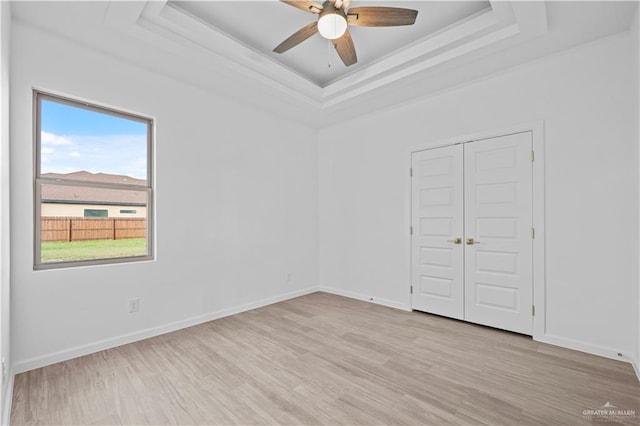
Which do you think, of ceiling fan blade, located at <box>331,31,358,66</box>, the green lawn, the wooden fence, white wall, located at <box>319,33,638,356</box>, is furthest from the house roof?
white wall, located at <box>319,33,638,356</box>

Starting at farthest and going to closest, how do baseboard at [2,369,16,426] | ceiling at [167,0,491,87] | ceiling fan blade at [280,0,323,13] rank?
ceiling at [167,0,491,87]
ceiling fan blade at [280,0,323,13]
baseboard at [2,369,16,426]

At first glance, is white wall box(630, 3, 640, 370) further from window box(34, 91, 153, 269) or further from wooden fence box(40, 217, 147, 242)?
wooden fence box(40, 217, 147, 242)

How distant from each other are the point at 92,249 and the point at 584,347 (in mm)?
4760

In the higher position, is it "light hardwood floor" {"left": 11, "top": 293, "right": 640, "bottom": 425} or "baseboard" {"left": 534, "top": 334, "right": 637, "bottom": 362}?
"baseboard" {"left": 534, "top": 334, "right": 637, "bottom": 362}

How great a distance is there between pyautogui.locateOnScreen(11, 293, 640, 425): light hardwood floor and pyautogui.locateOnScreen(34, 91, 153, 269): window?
982mm

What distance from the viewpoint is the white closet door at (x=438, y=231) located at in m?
3.69

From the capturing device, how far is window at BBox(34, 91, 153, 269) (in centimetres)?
267

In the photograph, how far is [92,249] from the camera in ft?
9.61

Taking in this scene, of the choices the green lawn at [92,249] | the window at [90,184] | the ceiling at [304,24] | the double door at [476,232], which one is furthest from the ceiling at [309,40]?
the green lawn at [92,249]

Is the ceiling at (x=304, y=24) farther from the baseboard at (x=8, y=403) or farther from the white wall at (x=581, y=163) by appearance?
the baseboard at (x=8, y=403)

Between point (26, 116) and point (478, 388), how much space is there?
4.17m

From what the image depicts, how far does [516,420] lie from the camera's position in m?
1.89

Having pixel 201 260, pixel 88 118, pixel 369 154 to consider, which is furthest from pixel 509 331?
pixel 88 118

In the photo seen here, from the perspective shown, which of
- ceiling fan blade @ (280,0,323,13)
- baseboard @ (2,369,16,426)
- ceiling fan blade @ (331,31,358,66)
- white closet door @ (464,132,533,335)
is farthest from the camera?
white closet door @ (464,132,533,335)
